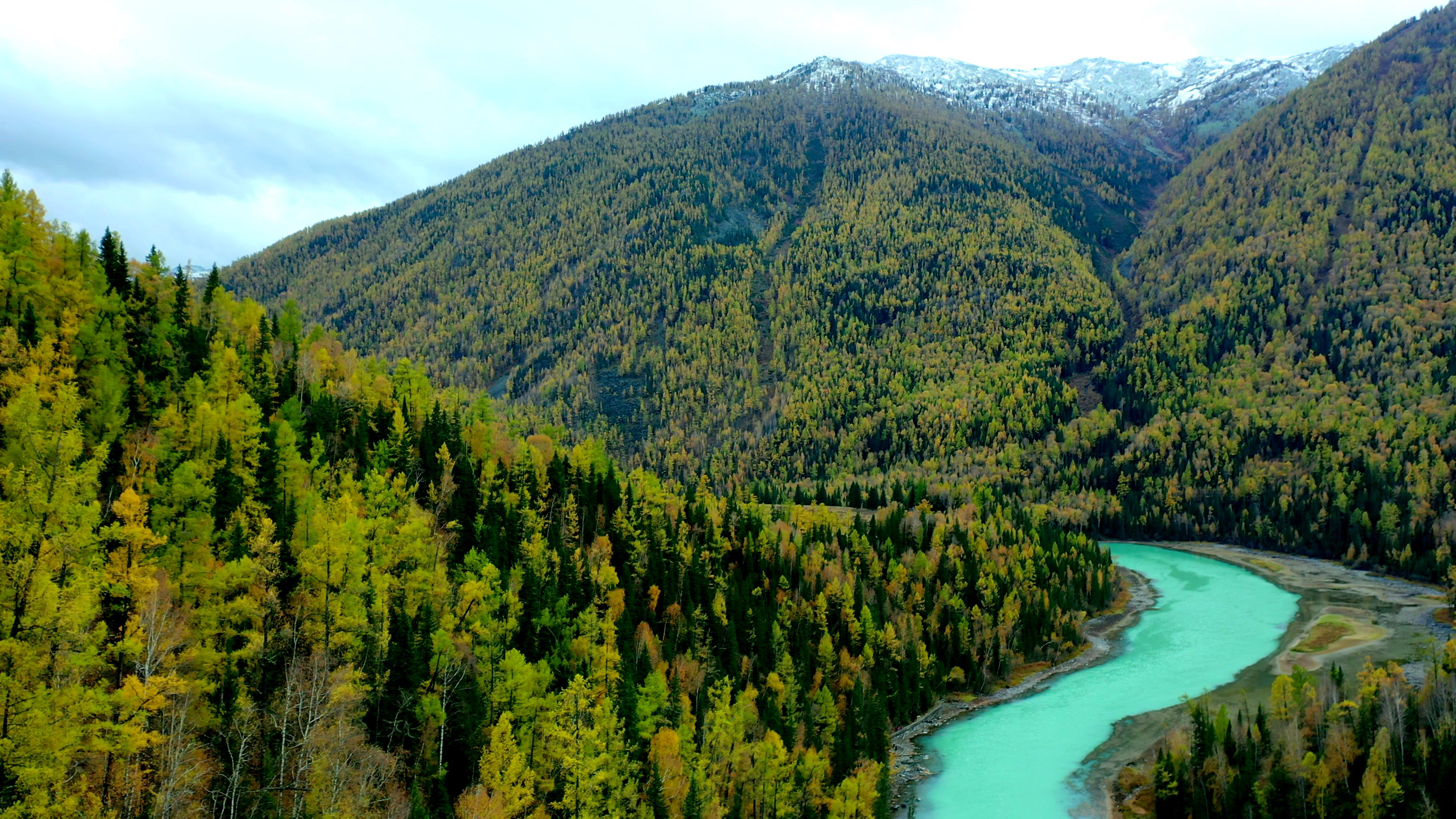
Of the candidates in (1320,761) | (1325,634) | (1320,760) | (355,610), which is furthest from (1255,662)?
(355,610)

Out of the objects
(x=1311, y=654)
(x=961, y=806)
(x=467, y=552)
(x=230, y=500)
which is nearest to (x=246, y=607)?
(x=230, y=500)

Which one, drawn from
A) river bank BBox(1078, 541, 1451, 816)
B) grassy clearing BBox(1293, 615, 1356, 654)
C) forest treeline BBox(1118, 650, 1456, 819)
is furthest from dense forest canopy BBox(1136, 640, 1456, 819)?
grassy clearing BBox(1293, 615, 1356, 654)

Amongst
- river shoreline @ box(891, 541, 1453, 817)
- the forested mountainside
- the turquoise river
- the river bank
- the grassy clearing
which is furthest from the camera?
the grassy clearing

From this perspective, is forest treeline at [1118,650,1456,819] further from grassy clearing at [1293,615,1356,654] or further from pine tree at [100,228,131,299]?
pine tree at [100,228,131,299]

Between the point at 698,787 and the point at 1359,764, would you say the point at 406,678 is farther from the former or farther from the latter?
the point at 1359,764

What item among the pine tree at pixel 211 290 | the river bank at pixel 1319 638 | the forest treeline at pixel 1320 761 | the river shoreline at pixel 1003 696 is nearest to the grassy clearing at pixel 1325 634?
the river bank at pixel 1319 638

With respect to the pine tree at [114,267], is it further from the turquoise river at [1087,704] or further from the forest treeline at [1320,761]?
the forest treeline at [1320,761]

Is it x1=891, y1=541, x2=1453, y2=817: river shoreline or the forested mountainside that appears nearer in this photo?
the forested mountainside
